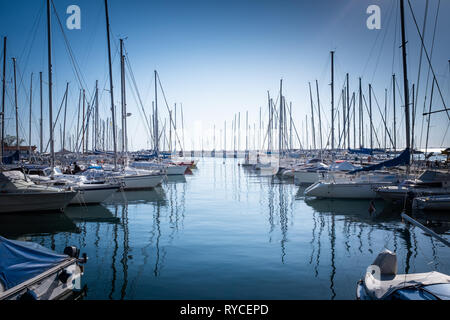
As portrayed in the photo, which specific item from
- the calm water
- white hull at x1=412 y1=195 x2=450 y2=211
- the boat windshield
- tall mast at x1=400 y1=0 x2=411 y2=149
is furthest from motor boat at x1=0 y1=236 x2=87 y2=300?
tall mast at x1=400 y1=0 x2=411 y2=149

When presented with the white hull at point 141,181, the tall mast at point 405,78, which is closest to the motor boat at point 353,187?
the tall mast at point 405,78

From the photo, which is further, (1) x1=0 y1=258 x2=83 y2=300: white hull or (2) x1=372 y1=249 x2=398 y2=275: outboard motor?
(2) x1=372 y1=249 x2=398 y2=275: outboard motor

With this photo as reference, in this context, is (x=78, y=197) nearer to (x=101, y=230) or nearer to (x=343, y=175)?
(x=101, y=230)

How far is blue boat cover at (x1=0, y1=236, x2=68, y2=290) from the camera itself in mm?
7004

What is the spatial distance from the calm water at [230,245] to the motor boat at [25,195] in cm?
58

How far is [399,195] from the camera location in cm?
2041

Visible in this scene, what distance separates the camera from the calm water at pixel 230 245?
866 centimetres

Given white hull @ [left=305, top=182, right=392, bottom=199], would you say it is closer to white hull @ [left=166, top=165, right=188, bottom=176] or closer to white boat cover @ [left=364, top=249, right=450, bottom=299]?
white boat cover @ [left=364, top=249, right=450, bottom=299]

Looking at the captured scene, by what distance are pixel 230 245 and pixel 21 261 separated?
731 centimetres

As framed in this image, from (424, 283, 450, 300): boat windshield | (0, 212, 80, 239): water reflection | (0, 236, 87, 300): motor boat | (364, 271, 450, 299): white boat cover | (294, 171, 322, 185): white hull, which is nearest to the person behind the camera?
(424, 283, 450, 300): boat windshield

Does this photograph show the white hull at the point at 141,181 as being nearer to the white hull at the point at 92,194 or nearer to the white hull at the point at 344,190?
the white hull at the point at 92,194

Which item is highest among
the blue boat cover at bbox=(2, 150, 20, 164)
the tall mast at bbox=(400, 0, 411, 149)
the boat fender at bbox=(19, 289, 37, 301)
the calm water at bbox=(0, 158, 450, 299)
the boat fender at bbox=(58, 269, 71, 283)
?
the tall mast at bbox=(400, 0, 411, 149)

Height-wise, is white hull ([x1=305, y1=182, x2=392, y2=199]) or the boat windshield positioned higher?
the boat windshield
